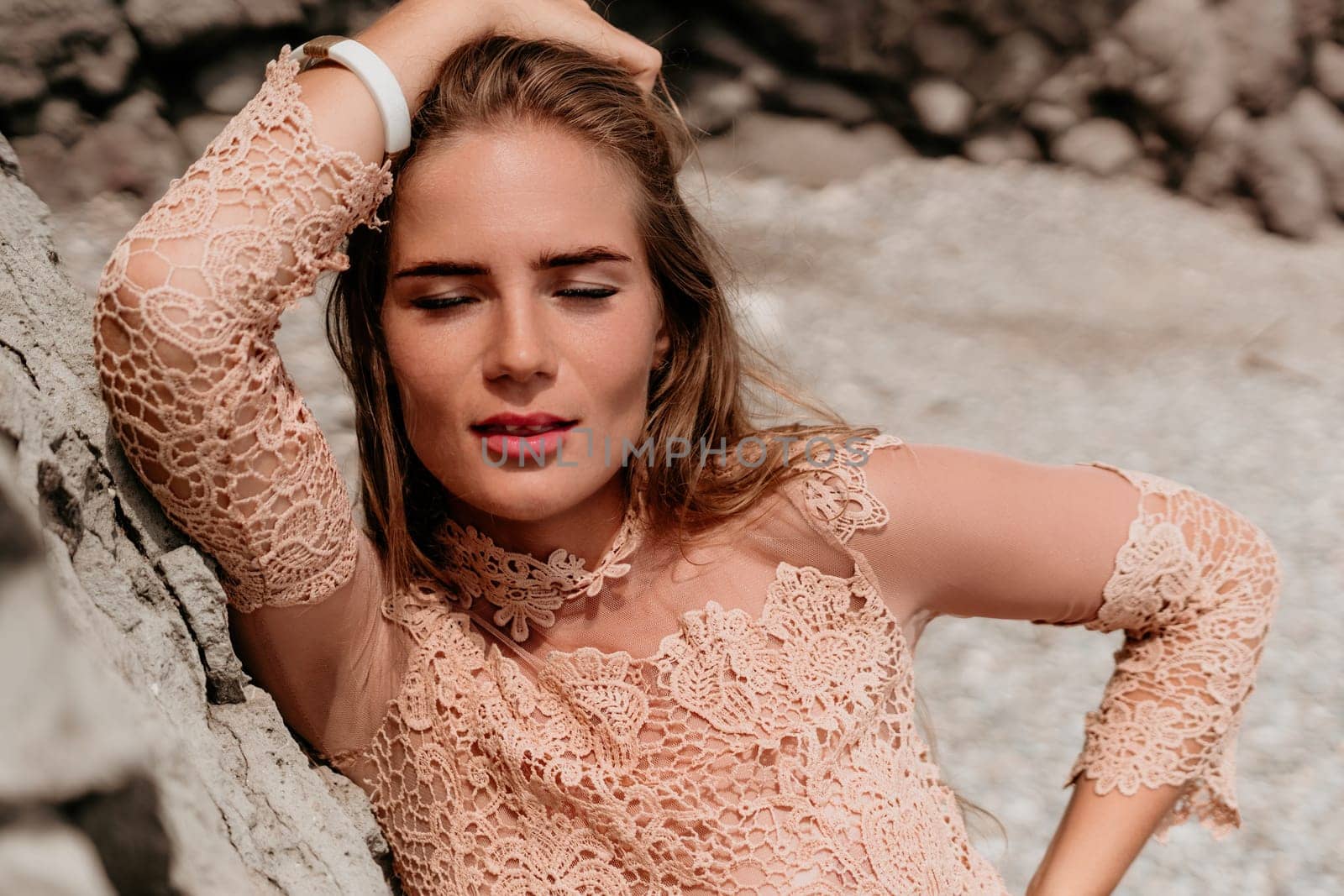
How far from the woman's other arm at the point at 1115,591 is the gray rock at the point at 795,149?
477cm

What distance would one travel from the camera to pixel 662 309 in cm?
201

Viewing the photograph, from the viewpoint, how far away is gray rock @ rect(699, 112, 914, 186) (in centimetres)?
669

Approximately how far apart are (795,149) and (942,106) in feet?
2.66

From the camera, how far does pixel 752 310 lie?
4.82m

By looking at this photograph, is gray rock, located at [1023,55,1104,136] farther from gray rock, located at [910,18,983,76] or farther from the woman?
the woman

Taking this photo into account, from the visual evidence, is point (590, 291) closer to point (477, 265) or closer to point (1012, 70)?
point (477, 265)

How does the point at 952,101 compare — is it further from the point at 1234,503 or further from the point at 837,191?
the point at 1234,503

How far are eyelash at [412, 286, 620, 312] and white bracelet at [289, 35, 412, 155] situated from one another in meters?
0.20

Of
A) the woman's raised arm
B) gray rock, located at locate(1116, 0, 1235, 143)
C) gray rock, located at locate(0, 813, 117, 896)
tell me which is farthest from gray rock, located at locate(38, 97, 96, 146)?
gray rock, located at locate(0, 813, 117, 896)

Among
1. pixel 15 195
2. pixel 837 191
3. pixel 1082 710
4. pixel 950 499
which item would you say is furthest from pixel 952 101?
pixel 15 195

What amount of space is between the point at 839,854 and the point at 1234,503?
336 cm

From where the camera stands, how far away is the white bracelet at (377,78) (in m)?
1.65

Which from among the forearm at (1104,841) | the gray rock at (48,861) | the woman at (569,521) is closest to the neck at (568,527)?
the woman at (569,521)

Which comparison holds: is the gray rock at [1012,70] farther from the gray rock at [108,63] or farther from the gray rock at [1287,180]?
the gray rock at [108,63]
